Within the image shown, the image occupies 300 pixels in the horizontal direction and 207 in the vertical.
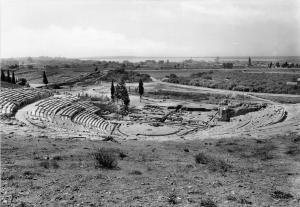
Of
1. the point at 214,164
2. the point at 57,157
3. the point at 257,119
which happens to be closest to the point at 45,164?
the point at 57,157

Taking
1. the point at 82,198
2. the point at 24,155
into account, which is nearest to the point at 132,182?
the point at 82,198

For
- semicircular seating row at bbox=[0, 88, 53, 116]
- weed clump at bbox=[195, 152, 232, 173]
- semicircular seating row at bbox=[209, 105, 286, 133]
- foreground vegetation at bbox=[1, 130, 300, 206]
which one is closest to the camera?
foreground vegetation at bbox=[1, 130, 300, 206]

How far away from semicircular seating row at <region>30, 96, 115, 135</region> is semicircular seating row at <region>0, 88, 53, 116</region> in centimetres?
213

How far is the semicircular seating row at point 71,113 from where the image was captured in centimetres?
3519

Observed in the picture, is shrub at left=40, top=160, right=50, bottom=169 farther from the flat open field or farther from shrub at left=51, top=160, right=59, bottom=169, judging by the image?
shrub at left=51, top=160, right=59, bottom=169

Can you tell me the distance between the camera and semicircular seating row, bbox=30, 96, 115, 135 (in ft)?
115

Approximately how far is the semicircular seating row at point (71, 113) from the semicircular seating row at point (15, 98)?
2132mm

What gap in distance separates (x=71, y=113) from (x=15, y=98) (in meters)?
8.01

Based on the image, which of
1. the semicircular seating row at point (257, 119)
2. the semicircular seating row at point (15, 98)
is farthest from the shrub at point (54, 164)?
the semicircular seating row at point (257, 119)

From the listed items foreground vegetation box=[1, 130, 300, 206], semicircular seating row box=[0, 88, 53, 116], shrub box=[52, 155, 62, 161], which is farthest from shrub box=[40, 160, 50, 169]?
semicircular seating row box=[0, 88, 53, 116]

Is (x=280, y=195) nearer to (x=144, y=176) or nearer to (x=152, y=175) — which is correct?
(x=152, y=175)

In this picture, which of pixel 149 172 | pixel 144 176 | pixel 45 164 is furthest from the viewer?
pixel 45 164

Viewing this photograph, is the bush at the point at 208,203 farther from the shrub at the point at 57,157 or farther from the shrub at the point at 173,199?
the shrub at the point at 57,157

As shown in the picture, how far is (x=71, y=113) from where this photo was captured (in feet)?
127
